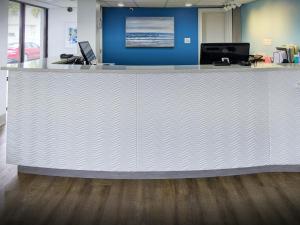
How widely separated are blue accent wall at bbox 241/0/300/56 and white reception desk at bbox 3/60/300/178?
8.08ft

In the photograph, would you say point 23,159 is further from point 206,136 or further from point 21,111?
point 206,136

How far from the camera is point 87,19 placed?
6301 mm

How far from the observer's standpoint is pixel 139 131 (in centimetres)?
293

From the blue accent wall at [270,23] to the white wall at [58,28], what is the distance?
4.28 metres

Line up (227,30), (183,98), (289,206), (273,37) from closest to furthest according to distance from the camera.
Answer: (289,206), (183,98), (273,37), (227,30)

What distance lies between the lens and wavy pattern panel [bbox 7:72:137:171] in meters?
2.90

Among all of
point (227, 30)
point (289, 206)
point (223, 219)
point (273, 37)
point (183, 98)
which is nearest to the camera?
point (223, 219)

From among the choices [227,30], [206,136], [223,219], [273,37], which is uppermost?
[227,30]

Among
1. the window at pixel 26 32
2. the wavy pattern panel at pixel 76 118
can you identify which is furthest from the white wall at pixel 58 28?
the wavy pattern panel at pixel 76 118

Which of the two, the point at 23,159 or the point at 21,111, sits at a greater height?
the point at 21,111

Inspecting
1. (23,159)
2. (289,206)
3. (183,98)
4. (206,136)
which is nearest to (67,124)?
(23,159)

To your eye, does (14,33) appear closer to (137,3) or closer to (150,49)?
(137,3)

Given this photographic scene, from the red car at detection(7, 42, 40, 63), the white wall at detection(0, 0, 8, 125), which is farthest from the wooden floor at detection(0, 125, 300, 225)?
the red car at detection(7, 42, 40, 63)

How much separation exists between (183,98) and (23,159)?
5.32 ft
